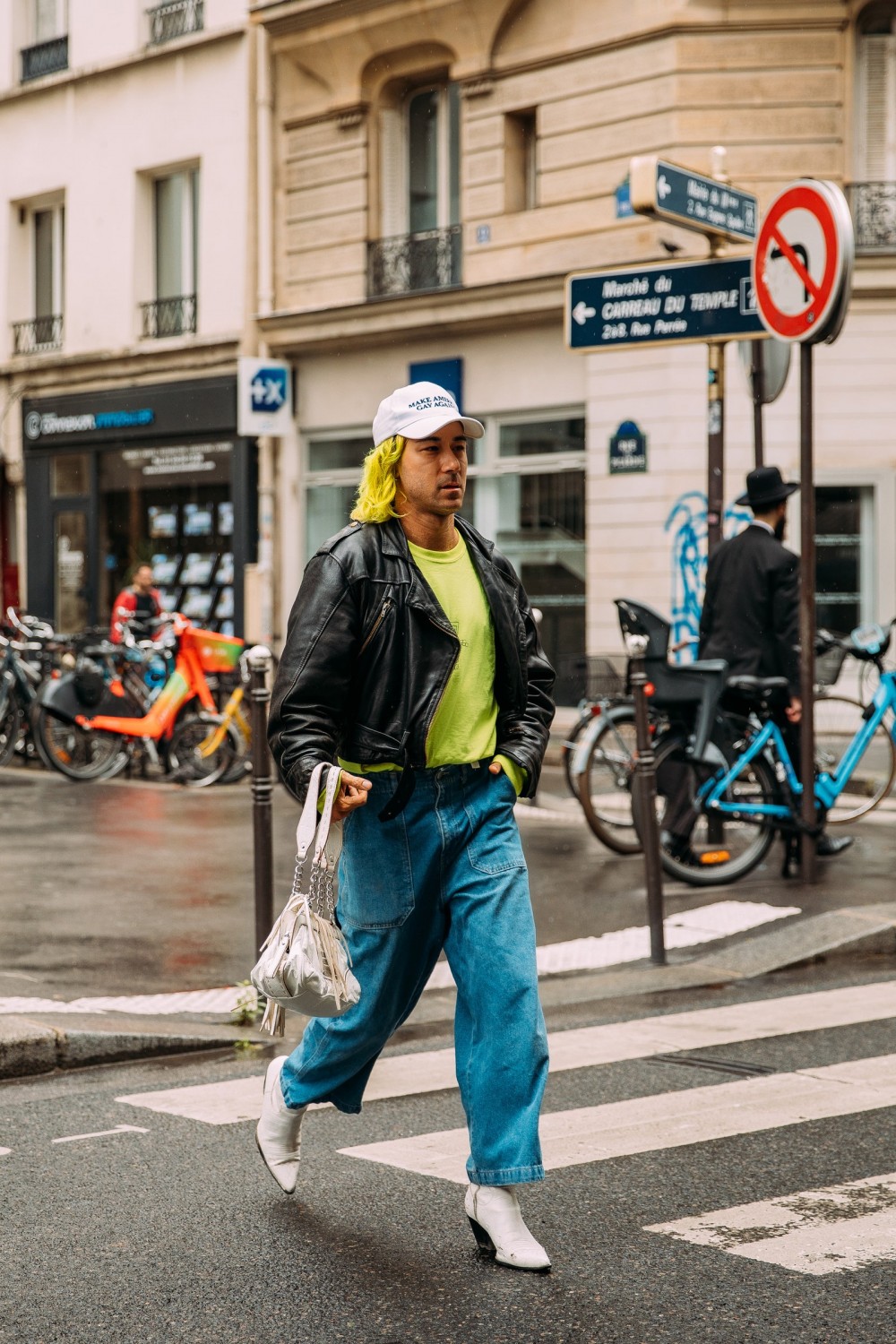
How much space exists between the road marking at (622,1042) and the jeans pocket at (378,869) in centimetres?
119

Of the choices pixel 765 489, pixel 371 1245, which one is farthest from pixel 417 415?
pixel 765 489

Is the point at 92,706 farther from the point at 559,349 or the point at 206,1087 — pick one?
A: the point at 206,1087

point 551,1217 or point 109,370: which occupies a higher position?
point 109,370

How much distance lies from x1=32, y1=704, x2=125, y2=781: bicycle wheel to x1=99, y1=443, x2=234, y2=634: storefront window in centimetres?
857

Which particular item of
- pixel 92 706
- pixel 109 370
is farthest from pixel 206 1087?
pixel 109 370

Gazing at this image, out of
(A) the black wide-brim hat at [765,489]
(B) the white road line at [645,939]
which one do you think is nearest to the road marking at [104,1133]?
(B) the white road line at [645,939]

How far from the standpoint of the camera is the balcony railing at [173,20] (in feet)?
75.0

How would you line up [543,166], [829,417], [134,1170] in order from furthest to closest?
[543,166] < [829,417] < [134,1170]

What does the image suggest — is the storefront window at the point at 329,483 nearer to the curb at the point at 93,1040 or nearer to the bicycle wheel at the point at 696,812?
the bicycle wheel at the point at 696,812

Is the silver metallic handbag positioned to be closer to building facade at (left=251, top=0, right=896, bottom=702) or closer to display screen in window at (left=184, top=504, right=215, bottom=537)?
building facade at (left=251, top=0, right=896, bottom=702)

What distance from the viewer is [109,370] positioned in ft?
79.4

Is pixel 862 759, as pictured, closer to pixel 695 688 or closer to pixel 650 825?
pixel 695 688

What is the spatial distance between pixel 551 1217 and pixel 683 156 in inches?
586

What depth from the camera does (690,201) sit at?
10586mm
